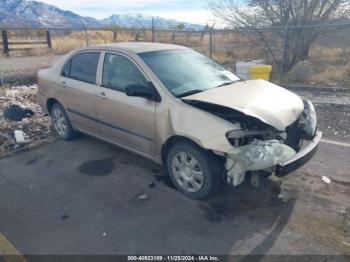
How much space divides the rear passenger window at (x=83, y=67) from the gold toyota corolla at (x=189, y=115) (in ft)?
0.05

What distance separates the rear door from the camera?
15.3 feet

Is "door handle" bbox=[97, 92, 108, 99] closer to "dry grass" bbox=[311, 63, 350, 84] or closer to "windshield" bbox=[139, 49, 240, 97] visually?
"windshield" bbox=[139, 49, 240, 97]

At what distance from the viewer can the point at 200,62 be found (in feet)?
14.7

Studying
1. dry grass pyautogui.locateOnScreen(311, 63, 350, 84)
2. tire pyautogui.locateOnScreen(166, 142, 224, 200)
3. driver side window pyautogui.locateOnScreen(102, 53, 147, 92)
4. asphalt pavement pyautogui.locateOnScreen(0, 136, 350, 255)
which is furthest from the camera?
dry grass pyautogui.locateOnScreen(311, 63, 350, 84)

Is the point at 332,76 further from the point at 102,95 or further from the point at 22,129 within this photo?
the point at 22,129

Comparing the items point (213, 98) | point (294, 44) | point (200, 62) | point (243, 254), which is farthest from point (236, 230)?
point (294, 44)

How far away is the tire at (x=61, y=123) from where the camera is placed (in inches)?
214

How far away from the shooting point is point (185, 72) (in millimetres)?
4086

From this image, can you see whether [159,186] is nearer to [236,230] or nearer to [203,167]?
[203,167]

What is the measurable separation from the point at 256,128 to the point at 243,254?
1261 millimetres

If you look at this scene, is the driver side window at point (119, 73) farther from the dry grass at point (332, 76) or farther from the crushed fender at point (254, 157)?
the dry grass at point (332, 76)

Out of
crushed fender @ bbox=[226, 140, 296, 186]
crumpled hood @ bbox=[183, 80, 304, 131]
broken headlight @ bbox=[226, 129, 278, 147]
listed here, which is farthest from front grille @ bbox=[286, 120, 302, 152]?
crushed fender @ bbox=[226, 140, 296, 186]

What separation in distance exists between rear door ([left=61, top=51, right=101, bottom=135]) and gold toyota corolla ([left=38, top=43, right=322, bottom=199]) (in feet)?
0.05

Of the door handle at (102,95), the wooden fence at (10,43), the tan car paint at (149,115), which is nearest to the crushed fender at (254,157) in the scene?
the tan car paint at (149,115)
